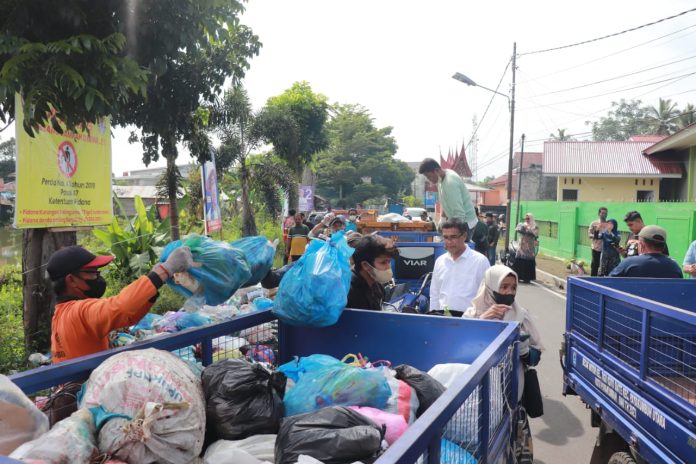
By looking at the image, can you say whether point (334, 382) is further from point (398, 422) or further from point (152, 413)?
point (152, 413)

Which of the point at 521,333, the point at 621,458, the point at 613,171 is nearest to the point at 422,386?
the point at 521,333

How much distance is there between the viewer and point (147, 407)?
1.71 m

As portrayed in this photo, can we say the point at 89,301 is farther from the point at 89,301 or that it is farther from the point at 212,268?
the point at 212,268

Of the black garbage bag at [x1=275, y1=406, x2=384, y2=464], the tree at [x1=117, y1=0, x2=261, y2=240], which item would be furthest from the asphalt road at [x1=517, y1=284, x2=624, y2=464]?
the tree at [x1=117, y1=0, x2=261, y2=240]

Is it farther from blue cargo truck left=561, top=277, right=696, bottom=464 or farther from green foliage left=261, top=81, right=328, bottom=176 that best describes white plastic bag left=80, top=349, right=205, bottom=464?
green foliage left=261, top=81, right=328, bottom=176

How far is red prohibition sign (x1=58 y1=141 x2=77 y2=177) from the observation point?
4816 millimetres

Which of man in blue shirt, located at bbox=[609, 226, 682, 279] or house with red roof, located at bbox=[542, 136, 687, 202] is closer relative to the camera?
man in blue shirt, located at bbox=[609, 226, 682, 279]

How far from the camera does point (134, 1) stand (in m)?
3.68

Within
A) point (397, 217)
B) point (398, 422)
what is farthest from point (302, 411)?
point (397, 217)

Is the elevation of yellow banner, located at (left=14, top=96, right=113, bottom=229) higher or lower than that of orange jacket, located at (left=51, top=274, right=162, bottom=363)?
higher

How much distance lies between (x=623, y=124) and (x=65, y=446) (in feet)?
264

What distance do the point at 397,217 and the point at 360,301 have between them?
6025 mm


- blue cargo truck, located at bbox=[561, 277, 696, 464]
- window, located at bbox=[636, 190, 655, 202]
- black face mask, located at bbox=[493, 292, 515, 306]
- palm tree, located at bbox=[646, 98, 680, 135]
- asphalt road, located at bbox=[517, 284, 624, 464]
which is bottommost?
asphalt road, located at bbox=[517, 284, 624, 464]

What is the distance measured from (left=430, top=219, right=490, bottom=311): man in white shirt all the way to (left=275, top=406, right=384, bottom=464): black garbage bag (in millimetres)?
2769
